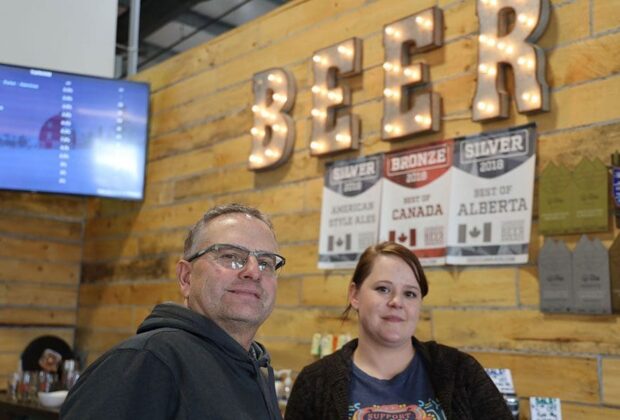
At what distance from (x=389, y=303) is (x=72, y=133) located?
2936 mm

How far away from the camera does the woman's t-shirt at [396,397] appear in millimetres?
2391

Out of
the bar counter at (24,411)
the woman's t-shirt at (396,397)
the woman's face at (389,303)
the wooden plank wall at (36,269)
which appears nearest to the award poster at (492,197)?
the woman's face at (389,303)

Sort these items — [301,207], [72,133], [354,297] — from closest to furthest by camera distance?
[354,297] < [301,207] < [72,133]

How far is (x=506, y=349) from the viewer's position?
9.84ft

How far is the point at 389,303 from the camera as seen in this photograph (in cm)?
252

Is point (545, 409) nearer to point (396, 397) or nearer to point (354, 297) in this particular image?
point (396, 397)

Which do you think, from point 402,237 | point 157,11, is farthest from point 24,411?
point 157,11

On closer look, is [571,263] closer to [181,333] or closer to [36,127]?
[181,333]

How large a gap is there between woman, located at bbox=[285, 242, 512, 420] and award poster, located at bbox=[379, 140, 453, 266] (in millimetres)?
717

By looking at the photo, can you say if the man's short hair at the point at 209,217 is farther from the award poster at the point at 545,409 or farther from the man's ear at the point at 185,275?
the award poster at the point at 545,409

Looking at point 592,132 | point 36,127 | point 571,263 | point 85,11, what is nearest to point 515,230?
point 571,263

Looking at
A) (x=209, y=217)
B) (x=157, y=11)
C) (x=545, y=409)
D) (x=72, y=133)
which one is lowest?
(x=545, y=409)

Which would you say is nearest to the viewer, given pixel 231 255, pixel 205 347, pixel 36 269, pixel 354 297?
pixel 205 347

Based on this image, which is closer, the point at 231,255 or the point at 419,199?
the point at 231,255
